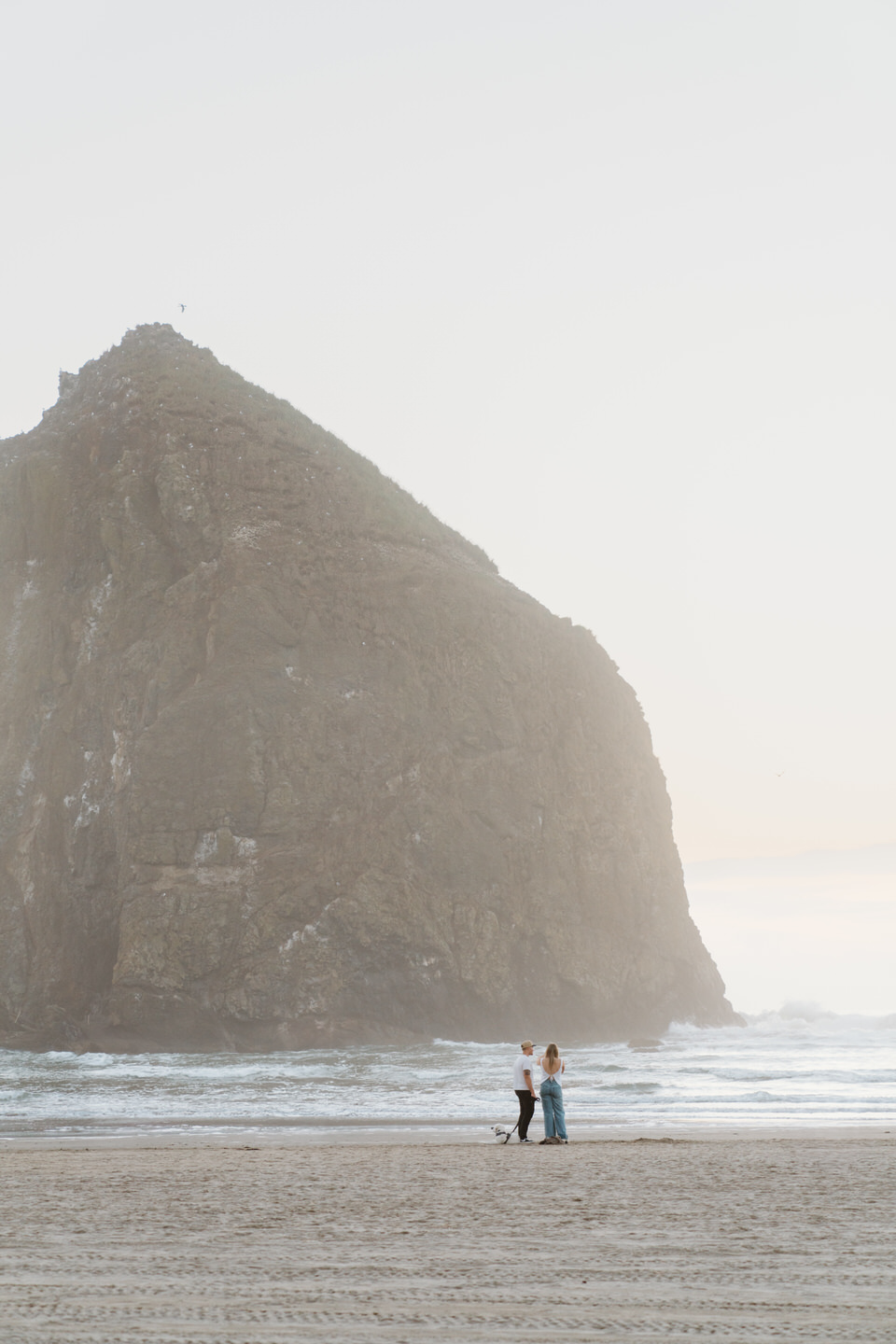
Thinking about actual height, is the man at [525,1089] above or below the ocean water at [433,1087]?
above

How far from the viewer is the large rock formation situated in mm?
49250

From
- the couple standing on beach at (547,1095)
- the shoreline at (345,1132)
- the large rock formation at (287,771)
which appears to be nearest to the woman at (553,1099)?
the couple standing on beach at (547,1095)

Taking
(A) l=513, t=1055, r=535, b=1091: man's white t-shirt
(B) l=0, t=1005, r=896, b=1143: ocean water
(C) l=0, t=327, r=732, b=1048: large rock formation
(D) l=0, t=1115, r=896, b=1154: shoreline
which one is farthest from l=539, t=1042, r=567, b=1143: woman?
(C) l=0, t=327, r=732, b=1048: large rock formation

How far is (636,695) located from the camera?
2630 inches

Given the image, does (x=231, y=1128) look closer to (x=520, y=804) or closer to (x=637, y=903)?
(x=520, y=804)

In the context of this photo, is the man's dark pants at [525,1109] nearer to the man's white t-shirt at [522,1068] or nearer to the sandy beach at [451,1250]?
the man's white t-shirt at [522,1068]

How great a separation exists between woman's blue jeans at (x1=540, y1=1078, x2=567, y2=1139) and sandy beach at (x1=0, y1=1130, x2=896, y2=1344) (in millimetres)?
2848

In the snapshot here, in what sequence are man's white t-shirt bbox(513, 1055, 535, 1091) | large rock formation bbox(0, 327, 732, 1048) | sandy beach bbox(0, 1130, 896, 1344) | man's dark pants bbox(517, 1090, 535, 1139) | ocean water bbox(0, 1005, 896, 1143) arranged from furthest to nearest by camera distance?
large rock formation bbox(0, 327, 732, 1048), ocean water bbox(0, 1005, 896, 1143), man's white t-shirt bbox(513, 1055, 535, 1091), man's dark pants bbox(517, 1090, 535, 1139), sandy beach bbox(0, 1130, 896, 1344)

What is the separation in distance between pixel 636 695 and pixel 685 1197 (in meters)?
56.3

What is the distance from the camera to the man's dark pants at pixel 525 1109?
18.3 m

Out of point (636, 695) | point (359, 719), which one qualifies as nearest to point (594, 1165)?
point (359, 719)

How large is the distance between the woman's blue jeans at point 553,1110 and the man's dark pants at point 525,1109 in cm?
28

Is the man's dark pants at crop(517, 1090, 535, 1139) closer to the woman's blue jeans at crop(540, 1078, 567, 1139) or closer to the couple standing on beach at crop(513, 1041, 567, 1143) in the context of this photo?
the couple standing on beach at crop(513, 1041, 567, 1143)

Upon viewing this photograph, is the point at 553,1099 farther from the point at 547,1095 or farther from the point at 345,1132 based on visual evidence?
the point at 345,1132
